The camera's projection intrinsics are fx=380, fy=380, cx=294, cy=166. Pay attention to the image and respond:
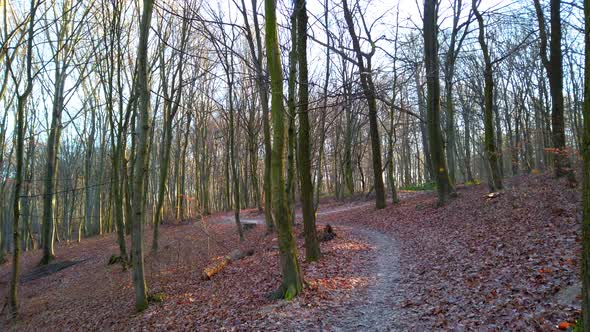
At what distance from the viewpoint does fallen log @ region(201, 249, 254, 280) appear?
1112 cm

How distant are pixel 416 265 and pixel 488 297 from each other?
9.80ft

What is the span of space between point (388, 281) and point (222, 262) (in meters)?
6.05

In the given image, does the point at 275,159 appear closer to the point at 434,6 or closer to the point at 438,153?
the point at 438,153

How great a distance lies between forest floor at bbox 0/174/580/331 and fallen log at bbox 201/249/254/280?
0.81 feet

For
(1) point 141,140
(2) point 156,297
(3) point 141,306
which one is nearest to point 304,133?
(1) point 141,140

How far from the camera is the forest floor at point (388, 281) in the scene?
557 centimetres

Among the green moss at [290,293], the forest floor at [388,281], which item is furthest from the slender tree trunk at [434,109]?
the green moss at [290,293]

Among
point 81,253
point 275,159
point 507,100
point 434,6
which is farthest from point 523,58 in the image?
point 81,253

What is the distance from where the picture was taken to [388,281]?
7.89m

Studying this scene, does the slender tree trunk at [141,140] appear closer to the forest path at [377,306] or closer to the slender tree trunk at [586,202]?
the forest path at [377,306]

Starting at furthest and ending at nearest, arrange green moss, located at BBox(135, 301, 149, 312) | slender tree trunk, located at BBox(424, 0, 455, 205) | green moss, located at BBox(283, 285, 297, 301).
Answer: slender tree trunk, located at BBox(424, 0, 455, 205), green moss, located at BBox(135, 301, 149, 312), green moss, located at BBox(283, 285, 297, 301)

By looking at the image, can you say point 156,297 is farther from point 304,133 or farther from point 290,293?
point 304,133

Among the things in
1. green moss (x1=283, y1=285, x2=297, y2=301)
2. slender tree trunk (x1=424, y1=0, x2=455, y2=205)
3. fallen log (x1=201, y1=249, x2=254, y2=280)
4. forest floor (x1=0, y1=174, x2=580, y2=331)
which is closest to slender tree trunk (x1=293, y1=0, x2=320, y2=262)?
forest floor (x1=0, y1=174, x2=580, y2=331)

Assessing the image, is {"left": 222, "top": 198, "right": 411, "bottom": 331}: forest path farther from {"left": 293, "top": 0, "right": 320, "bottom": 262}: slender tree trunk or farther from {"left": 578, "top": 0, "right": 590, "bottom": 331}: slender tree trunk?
{"left": 578, "top": 0, "right": 590, "bottom": 331}: slender tree trunk
